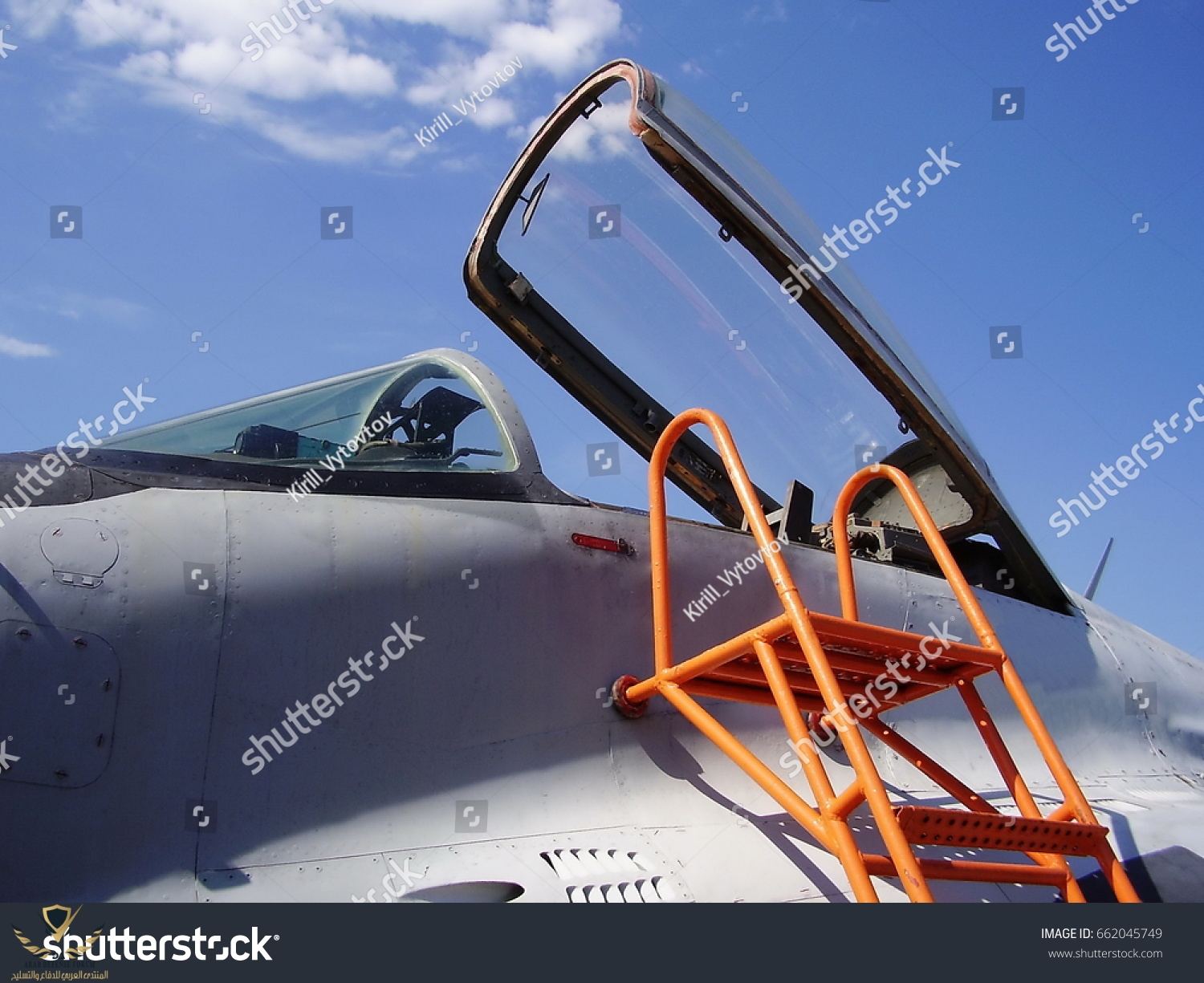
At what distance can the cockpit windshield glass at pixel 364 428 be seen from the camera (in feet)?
11.9

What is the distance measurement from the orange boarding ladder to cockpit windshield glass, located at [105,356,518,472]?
0.81m

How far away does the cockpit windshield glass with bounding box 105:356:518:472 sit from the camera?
3.64m

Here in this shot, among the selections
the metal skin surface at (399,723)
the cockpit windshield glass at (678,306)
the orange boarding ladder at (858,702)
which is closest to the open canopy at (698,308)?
the cockpit windshield glass at (678,306)

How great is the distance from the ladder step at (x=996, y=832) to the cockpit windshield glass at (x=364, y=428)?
2.02 meters

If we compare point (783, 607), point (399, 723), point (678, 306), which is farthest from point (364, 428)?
point (678, 306)

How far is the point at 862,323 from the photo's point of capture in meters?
5.43

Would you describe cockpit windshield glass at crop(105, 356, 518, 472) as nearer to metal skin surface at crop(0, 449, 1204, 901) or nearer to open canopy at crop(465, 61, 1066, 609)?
metal skin surface at crop(0, 449, 1204, 901)

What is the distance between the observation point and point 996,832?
3.41 meters
